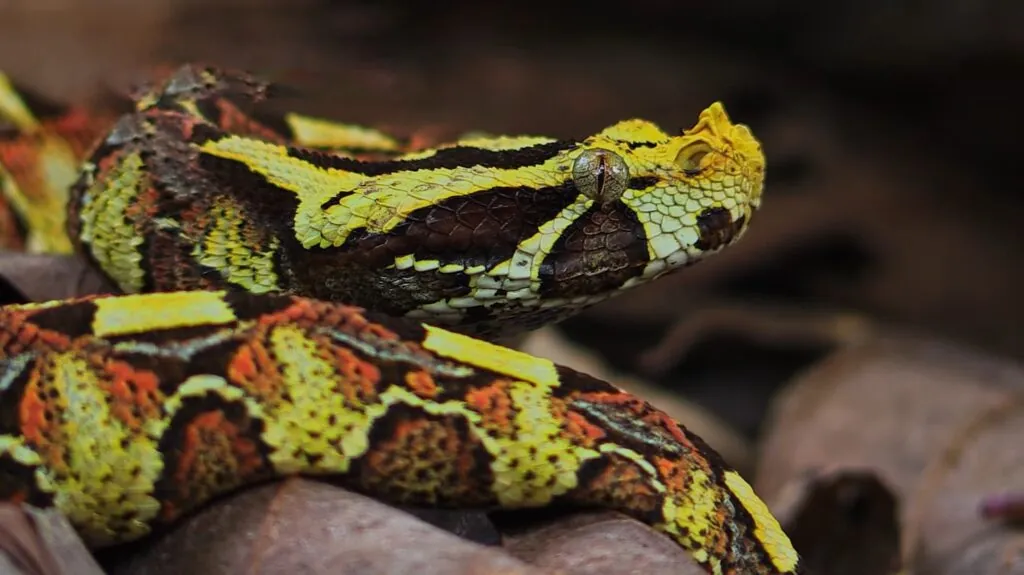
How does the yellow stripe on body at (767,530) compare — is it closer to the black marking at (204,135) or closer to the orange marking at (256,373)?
the orange marking at (256,373)

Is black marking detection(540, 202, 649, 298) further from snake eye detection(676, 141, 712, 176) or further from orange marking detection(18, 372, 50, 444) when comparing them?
orange marking detection(18, 372, 50, 444)

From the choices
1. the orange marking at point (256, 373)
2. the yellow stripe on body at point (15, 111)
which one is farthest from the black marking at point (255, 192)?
the yellow stripe on body at point (15, 111)

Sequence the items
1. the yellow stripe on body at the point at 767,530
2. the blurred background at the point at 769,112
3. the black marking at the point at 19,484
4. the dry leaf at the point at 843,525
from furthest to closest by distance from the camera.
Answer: the blurred background at the point at 769,112 → the dry leaf at the point at 843,525 → the yellow stripe on body at the point at 767,530 → the black marking at the point at 19,484

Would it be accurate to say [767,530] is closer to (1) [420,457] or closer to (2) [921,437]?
(1) [420,457]

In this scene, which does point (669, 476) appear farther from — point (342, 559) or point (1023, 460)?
point (1023, 460)

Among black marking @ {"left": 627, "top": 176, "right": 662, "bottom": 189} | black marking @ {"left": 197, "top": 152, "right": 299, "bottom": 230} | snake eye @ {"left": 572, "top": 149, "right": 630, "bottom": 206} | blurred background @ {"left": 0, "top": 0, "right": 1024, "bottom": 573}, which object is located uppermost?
blurred background @ {"left": 0, "top": 0, "right": 1024, "bottom": 573}

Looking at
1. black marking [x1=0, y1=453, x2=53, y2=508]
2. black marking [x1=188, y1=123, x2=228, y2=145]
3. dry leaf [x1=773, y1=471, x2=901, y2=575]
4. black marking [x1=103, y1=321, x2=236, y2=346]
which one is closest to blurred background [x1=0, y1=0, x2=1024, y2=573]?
dry leaf [x1=773, y1=471, x2=901, y2=575]

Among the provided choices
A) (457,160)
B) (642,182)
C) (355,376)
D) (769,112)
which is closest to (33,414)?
(355,376)

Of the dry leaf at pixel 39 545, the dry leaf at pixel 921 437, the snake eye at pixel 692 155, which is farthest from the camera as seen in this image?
the dry leaf at pixel 921 437
